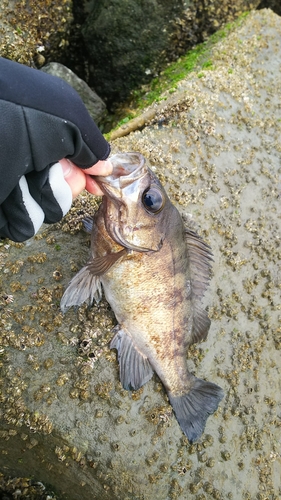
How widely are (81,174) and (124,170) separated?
1.00 feet

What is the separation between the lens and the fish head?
2.93 metres

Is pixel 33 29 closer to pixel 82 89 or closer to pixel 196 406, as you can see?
pixel 82 89

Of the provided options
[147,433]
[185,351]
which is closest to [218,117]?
[185,351]

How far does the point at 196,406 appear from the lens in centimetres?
323

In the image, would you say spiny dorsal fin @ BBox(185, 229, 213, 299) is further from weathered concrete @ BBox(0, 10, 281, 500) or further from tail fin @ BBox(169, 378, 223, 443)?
tail fin @ BBox(169, 378, 223, 443)

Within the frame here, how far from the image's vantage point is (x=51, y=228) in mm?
3666

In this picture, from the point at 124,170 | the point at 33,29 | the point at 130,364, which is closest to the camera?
the point at 124,170

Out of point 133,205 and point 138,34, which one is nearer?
point 133,205

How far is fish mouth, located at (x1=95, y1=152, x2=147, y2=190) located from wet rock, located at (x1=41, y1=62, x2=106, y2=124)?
2561 mm

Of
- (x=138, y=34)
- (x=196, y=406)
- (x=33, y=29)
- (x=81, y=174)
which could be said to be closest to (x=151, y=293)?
(x=196, y=406)

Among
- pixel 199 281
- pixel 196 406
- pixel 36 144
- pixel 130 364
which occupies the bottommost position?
pixel 196 406

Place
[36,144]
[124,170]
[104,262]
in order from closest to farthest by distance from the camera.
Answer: [36,144] → [124,170] → [104,262]

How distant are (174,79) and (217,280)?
2.70 metres

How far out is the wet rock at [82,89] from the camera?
503cm
